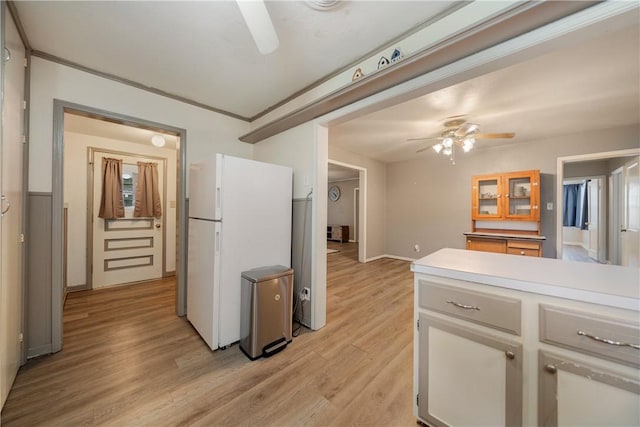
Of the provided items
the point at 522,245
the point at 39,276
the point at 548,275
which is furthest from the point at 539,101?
the point at 39,276

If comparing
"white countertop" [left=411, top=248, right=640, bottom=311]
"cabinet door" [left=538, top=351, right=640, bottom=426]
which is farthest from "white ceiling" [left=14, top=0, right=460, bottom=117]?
"cabinet door" [left=538, top=351, right=640, bottom=426]

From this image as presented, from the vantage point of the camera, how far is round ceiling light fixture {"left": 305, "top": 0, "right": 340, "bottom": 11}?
1306 mm

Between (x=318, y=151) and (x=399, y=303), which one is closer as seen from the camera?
(x=318, y=151)

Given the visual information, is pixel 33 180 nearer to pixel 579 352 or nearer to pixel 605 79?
pixel 579 352

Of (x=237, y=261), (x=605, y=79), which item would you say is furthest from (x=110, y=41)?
(x=605, y=79)

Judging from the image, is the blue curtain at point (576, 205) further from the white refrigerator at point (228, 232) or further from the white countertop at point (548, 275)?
the white refrigerator at point (228, 232)

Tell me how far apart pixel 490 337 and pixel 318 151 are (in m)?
1.94

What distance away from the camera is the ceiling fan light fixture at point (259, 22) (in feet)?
3.34

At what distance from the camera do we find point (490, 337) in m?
1.03

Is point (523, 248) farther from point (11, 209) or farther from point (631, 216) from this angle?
point (11, 209)

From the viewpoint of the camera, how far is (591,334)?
2.71 feet

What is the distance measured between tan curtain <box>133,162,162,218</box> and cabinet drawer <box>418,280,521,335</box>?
4389 millimetres

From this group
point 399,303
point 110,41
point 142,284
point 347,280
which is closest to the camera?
point 110,41

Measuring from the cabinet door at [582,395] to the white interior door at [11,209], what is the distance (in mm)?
2741
